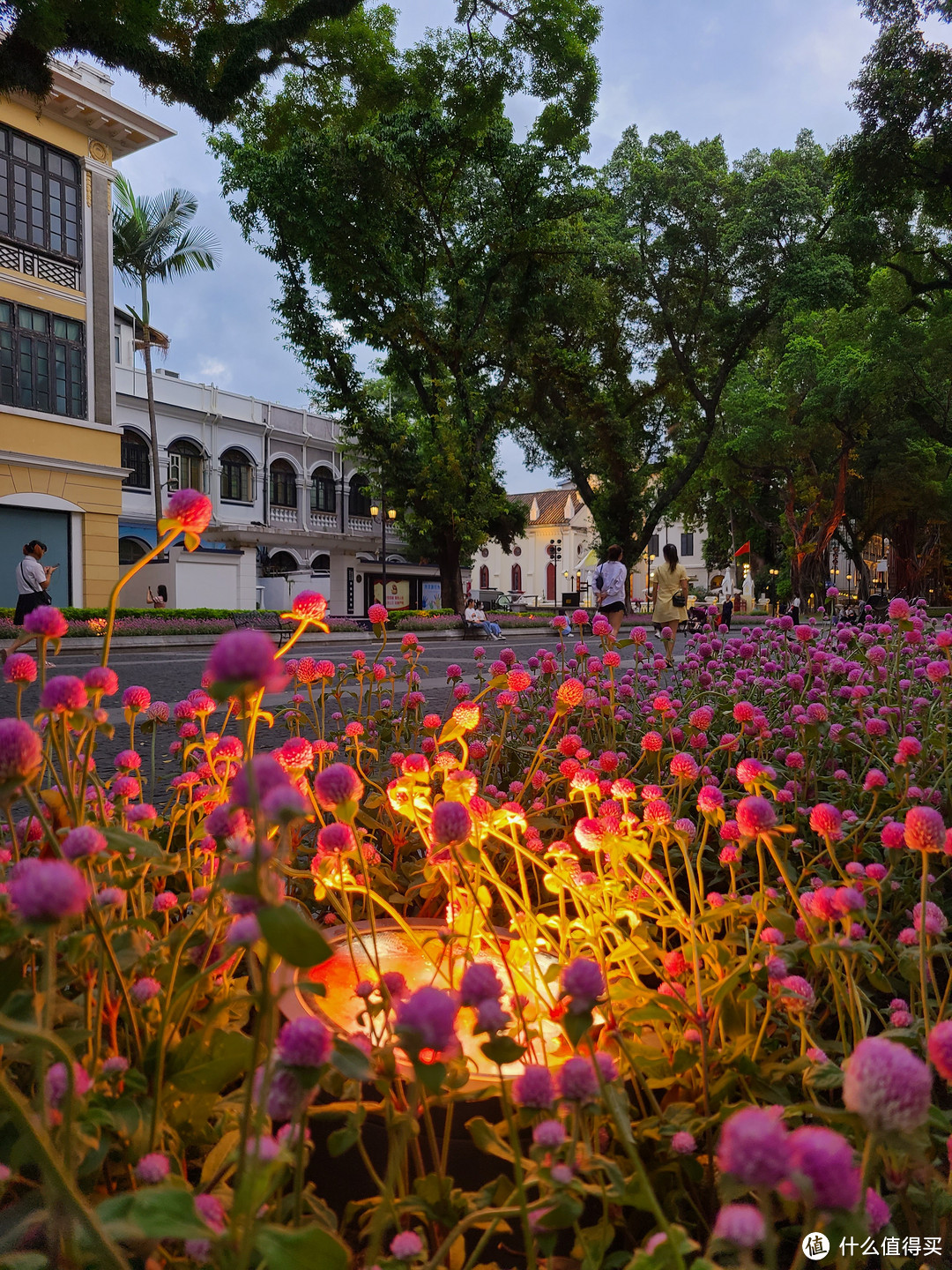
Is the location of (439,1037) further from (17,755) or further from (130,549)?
(130,549)

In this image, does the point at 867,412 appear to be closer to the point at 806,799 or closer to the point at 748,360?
the point at 748,360

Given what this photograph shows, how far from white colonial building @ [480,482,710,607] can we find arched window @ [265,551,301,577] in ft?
91.9

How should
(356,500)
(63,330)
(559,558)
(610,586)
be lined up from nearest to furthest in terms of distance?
1. (610,586)
2. (63,330)
3. (356,500)
4. (559,558)

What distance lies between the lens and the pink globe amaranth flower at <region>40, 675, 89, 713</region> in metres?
0.94

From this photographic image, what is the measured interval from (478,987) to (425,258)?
21046 mm

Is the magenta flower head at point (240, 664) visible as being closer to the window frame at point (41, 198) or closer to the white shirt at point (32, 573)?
the white shirt at point (32, 573)

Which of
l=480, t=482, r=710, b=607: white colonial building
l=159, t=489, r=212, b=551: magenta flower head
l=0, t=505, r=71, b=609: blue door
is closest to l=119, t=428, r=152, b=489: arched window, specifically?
l=0, t=505, r=71, b=609: blue door

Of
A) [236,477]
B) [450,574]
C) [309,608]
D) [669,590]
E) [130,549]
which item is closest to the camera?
[309,608]

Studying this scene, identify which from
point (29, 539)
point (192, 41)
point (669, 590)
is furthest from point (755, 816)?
point (29, 539)

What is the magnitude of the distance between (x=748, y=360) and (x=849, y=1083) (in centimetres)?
2886

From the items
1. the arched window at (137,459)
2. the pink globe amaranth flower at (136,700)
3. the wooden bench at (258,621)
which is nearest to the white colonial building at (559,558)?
the arched window at (137,459)

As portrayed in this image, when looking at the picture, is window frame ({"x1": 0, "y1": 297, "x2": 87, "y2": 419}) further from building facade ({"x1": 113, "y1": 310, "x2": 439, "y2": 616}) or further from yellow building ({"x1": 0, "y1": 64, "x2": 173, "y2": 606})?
building facade ({"x1": 113, "y1": 310, "x2": 439, "y2": 616})

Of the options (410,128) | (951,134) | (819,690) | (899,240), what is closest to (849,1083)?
(819,690)

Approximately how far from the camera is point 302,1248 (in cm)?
59
